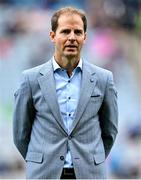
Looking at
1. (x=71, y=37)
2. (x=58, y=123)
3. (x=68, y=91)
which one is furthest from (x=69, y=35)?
(x=58, y=123)

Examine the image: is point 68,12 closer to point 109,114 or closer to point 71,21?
point 71,21

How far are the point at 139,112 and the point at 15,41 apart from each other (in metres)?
1.97

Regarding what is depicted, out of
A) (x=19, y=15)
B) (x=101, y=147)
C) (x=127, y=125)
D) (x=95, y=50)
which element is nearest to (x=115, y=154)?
(x=127, y=125)

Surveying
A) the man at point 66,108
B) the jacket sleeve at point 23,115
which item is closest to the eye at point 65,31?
the man at point 66,108

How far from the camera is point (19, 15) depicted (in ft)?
33.1

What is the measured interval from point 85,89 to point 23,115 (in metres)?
0.48

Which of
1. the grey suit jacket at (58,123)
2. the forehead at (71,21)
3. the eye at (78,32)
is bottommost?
the grey suit jacket at (58,123)

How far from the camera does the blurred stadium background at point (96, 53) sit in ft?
33.0

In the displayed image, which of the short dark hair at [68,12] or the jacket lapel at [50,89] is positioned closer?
the jacket lapel at [50,89]

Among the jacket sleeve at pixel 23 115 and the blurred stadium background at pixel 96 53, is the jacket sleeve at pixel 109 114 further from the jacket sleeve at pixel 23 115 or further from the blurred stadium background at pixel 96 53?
the blurred stadium background at pixel 96 53

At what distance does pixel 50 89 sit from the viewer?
5055mm

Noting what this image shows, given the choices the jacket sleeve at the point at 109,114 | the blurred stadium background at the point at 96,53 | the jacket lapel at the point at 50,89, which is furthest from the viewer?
the blurred stadium background at the point at 96,53

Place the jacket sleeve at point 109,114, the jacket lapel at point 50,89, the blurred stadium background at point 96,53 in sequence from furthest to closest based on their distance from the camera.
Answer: the blurred stadium background at point 96,53
the jacket sleeve at point 109,114
the jacket lapel at point 50,89

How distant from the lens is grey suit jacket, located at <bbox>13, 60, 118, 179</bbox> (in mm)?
4961
